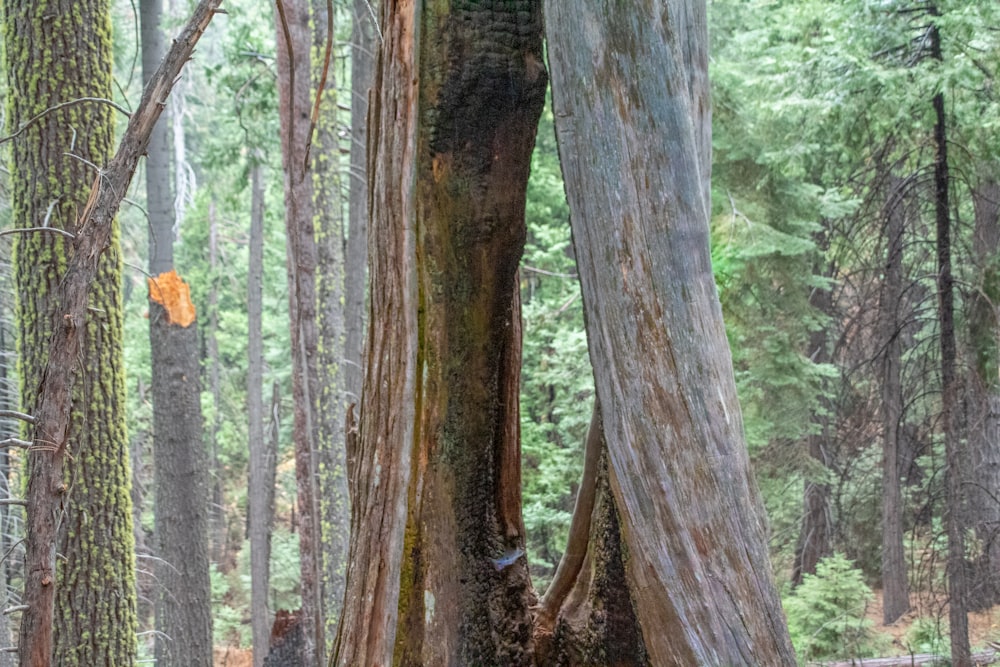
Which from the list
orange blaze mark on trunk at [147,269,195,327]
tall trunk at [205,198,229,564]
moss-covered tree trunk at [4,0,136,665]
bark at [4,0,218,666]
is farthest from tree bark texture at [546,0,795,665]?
tall trunk at [205,198,229,564]

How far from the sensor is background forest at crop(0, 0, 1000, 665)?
8.92m

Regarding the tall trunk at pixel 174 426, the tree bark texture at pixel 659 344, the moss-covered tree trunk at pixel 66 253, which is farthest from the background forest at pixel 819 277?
the tree bark texture at pixel 659 344

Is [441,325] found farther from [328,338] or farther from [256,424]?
[256,424]

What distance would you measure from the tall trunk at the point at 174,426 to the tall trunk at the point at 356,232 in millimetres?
2651

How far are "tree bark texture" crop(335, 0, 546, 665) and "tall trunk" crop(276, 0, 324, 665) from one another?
7.96 feet

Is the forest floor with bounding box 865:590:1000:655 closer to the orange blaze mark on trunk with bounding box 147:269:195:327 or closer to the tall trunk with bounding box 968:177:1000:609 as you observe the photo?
the tall trunk with bounding box 968:177:1000:609

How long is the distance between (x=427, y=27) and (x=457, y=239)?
720 millimetres

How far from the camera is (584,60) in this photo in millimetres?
2561

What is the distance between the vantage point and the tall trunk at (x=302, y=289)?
5777 mm

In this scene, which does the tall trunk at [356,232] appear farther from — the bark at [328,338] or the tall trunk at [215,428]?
the tall trunk at [215,428]

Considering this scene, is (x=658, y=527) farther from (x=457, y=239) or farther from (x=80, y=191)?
(x=80, y=191)

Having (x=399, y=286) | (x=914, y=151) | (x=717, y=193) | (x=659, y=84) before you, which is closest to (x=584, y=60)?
(x=659, y=84)

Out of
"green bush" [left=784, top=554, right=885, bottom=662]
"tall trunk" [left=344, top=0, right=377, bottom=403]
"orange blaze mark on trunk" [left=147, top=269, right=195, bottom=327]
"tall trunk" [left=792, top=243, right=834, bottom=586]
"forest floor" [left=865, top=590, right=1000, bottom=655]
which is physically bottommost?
"forest floor" [left=865, top=590, right=1000, bottom=655]

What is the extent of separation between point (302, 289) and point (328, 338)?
3.22 metres
